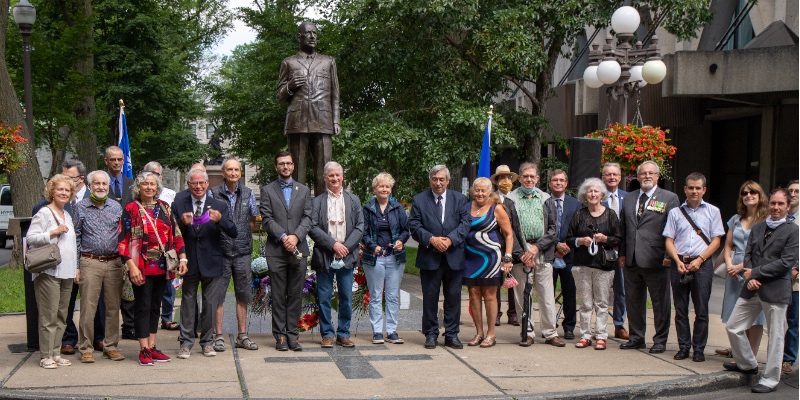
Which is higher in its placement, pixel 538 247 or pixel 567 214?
pixel 567 214

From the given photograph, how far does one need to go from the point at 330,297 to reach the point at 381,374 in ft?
5.40

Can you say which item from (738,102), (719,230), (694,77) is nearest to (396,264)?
(719,230)

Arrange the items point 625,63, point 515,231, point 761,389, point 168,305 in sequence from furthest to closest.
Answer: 1. point 625,63
2. point 168,305
3. point 515,231
4. point 761,389

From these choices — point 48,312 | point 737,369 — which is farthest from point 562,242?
point 48,312

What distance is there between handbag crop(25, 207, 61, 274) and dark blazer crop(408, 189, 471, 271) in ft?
11.8

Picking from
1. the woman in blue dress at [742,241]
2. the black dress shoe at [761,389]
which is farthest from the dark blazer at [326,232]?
the black dress shoe at [761,389]

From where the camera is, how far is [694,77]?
18.8 meters

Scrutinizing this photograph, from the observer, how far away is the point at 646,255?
9.19 meters

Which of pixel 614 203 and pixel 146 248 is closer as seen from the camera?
pixel 146 248

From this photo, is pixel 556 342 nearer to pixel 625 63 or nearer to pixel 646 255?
pixel 646 255

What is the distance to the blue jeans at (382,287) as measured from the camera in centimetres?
964

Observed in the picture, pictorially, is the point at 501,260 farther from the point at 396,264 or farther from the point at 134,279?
the point at 134,279

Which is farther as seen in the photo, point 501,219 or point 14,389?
point 501,219

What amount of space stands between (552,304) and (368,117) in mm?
8809
